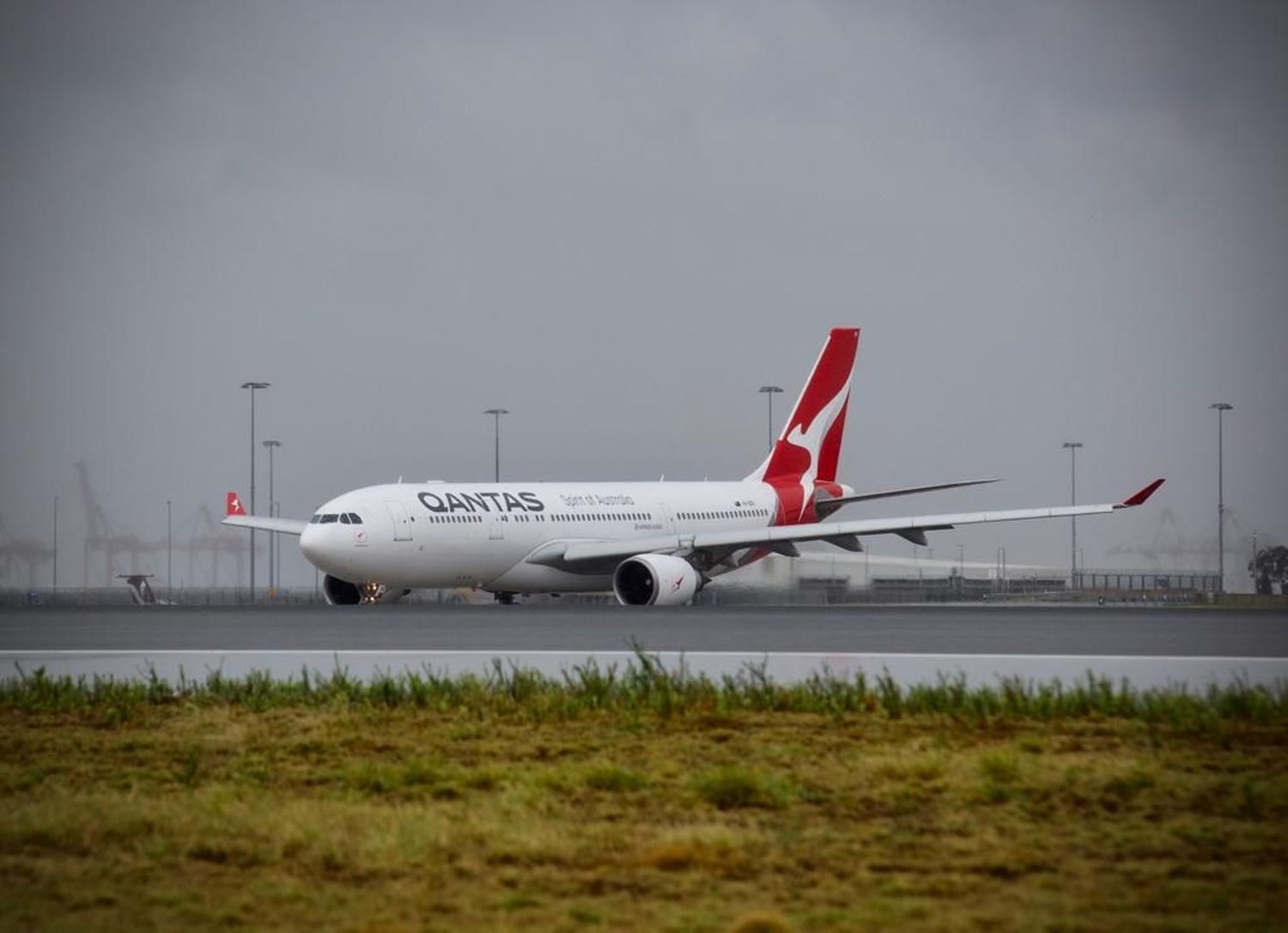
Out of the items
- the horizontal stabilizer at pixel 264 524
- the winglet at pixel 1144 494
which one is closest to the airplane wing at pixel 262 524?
the horizontal stabilizer at pixel 264 524

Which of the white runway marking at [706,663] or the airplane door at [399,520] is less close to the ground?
the airplane door at [399,520]

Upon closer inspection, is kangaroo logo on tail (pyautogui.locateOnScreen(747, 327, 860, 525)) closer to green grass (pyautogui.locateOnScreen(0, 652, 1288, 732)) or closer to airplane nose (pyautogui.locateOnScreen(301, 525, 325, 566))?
airplane nose (pyautogui.locateOnScreen(301, 525, 325, 566))

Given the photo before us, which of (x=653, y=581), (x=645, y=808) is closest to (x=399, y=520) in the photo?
(x=653, y=581)

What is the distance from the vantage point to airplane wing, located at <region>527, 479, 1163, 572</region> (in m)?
52.1

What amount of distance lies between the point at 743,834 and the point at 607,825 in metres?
0.90

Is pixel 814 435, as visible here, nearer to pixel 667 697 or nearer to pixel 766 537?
pixel 766 537

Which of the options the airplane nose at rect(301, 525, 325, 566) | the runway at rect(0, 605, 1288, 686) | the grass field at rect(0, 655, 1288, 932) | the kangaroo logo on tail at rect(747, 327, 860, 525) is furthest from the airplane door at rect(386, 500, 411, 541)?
the grass field at rect(0, 655, 1288, 932)

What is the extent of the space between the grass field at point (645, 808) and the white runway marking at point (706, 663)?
2279mm

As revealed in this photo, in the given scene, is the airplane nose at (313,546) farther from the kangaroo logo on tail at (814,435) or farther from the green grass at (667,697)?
the green grass at (667,697)

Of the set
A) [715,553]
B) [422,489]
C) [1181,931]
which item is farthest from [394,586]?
[1181,931]

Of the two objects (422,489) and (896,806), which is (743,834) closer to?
(896,806)

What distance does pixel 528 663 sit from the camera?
74.7ft

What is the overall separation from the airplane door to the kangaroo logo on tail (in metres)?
18.0

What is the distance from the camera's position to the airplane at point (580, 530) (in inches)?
1919
